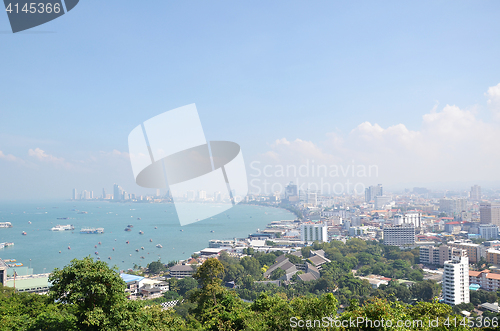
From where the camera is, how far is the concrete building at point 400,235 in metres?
11.6

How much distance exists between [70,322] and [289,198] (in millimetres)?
A: 30422

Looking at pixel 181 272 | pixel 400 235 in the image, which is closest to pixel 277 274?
pixel 181 272

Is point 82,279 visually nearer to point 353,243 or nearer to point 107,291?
point 107,291

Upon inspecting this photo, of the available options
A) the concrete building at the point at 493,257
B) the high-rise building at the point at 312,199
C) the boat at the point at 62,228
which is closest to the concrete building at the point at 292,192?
the high-rise building at the point at 312,199

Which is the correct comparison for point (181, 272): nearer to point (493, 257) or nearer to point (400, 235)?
point (493, 257)

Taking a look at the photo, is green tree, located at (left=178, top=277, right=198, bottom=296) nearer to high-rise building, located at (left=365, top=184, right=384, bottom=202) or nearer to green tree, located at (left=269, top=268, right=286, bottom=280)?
green tree, located at (left=269, top=268, right=286, bottom=280)

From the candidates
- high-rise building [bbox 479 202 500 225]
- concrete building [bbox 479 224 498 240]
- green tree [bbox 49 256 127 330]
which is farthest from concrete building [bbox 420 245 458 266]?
green tree [bbox 49 256 127 330]

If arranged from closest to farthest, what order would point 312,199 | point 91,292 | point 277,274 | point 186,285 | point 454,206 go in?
point 91,292 → point 186,285 → point 277,274 → point 454,206 → point 312,199

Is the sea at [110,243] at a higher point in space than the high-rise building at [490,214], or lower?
lower

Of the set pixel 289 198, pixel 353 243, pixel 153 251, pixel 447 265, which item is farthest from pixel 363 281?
pixel 289 198

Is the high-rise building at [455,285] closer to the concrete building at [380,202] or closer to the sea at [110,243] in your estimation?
the sea at [110,243]

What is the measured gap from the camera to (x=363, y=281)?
603 centimetres

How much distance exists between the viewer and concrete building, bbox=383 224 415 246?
11.6 meters

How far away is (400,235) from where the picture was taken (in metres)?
11.7
